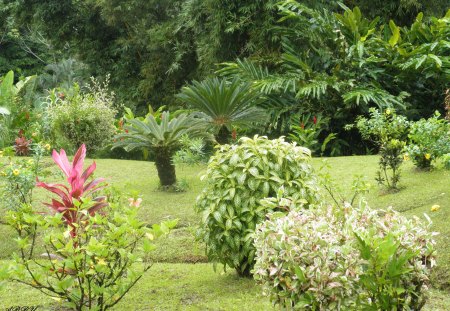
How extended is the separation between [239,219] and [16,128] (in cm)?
982

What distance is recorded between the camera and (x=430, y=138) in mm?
7094

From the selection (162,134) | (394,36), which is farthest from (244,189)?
(394,36)

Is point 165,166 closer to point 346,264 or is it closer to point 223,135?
point 223,135

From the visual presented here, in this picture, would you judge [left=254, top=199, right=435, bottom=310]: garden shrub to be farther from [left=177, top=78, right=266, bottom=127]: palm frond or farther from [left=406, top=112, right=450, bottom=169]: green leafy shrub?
[left=177, top=78, right=266, bottom=127]: palm frond

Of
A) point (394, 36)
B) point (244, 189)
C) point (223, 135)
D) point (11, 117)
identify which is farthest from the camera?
point (11, 117)

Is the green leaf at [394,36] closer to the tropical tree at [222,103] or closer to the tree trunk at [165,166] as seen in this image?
the tropical tree at [222,103]

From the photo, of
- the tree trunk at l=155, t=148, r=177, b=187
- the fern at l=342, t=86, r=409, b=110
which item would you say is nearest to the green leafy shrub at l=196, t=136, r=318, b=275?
the tree trunk at l=155, t=148, r=177, b=187

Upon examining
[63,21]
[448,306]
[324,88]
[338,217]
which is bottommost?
[448,306]

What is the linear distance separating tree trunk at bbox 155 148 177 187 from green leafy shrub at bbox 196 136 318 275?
3.33 m

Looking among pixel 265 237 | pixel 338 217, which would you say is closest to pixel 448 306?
pixel 338 217

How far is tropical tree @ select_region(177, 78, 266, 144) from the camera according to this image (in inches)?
334

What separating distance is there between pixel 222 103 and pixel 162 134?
1.20 m

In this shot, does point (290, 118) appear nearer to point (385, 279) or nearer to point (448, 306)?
point (448, 306)

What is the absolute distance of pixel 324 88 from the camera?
10.5 meters
